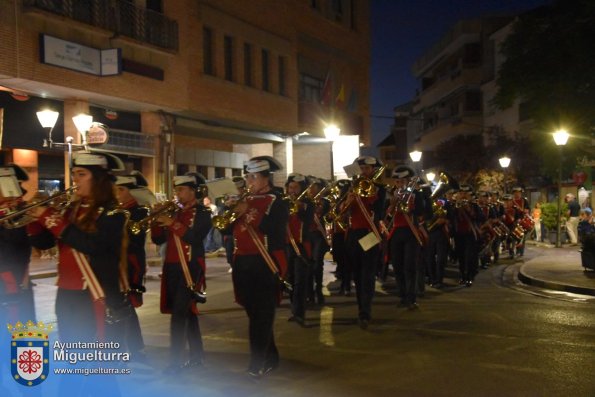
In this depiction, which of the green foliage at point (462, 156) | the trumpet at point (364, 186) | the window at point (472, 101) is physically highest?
the window at point (472, 101)

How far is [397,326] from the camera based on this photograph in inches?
360

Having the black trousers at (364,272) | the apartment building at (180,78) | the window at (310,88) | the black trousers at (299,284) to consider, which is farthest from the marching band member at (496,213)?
the window at (310,88)

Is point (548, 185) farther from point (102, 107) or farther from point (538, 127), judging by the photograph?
point (102, 107)

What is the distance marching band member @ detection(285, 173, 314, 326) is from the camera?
31.0 ft

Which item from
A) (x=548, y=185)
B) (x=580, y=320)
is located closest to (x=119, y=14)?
(x=580, y=320)

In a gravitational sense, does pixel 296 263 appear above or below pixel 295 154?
below

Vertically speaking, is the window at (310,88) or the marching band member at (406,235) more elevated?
the window at (310,88)

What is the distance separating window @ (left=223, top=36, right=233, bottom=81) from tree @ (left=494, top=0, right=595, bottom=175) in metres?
9.94

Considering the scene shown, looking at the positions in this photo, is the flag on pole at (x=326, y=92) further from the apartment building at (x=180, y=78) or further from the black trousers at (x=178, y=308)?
the black trousers at (x=178, y=308)

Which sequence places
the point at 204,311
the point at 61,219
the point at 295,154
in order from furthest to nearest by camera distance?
the point at 295,154 → the point at 204,311 → the point at 61,219

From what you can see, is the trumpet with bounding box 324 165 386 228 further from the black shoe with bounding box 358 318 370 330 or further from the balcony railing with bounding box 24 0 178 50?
the balcony railing with bounding box 24 0 178 50

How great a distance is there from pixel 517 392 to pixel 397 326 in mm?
3187

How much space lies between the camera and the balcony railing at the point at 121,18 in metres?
17.7

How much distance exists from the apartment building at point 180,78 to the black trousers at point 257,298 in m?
12.3
